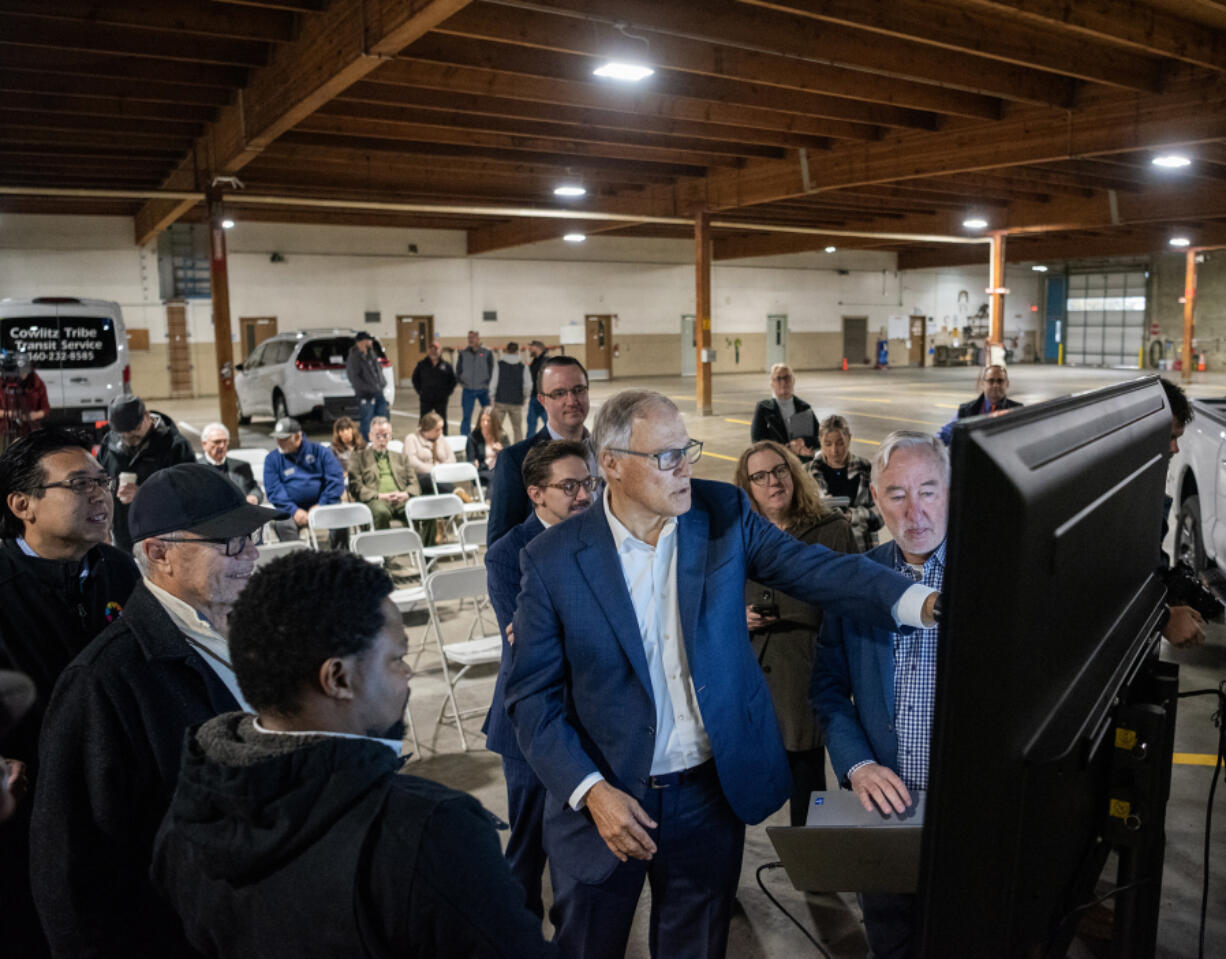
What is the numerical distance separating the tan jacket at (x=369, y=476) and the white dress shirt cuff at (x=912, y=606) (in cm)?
676

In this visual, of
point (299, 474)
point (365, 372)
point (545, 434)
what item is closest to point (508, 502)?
point (545, 434)

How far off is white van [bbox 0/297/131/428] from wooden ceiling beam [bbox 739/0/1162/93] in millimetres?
11593

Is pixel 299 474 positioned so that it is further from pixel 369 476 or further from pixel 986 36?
pixel 986 36

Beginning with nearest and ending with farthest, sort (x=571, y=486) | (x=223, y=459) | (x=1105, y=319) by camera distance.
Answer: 1. (x=571, y=486)
2. (x=223, y=459)
3. (x=1105, y=319)

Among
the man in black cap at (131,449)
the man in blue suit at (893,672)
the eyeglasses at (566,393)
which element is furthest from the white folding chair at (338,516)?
the man in blue suit at (893,672)

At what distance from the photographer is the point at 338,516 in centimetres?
715

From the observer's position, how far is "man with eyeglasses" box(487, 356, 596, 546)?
3.32 m

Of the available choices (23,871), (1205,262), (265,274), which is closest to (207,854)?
(23,871)

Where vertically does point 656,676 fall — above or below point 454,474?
above

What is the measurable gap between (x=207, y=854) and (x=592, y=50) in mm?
7816

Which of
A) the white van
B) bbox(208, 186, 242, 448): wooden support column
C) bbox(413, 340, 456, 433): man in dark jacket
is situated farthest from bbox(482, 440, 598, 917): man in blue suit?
the white van

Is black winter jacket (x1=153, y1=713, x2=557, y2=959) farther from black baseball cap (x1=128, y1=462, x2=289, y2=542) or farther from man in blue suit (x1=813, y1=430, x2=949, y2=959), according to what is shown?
man in blue suit (x1=813, y1=430, x2=949, y2=959)

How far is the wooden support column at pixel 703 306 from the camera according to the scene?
17.4 meters

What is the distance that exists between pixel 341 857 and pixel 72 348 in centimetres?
1565
